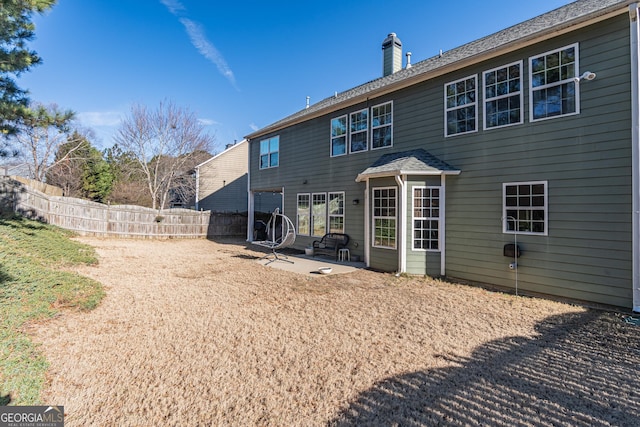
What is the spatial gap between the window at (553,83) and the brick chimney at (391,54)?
603cm

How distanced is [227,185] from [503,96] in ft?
61.3

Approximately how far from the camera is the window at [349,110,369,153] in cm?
988

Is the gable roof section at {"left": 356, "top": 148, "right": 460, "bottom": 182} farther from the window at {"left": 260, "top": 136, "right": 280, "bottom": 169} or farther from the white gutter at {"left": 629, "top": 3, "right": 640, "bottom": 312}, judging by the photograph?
the window at {"left": 260, "top": 136, "right": 280, "bottom": 169}

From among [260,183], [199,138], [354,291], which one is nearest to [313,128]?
[260,183]

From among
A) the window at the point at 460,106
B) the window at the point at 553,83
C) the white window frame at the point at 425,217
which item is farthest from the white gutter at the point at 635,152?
the white window frame at the point at 425,217

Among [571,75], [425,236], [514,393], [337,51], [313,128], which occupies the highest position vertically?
[337,51]

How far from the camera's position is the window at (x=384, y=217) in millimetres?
8359

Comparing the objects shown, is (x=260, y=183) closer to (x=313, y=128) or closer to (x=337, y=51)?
(x=313, y=128)

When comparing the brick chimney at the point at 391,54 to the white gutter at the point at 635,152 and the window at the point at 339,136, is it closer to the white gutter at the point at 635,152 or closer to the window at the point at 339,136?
the window at the point at 339,136

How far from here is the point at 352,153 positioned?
10.3 m

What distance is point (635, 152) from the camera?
5055mm

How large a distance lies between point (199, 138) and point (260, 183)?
10532 millimetres

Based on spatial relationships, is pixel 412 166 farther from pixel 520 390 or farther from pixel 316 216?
pixel 520 390

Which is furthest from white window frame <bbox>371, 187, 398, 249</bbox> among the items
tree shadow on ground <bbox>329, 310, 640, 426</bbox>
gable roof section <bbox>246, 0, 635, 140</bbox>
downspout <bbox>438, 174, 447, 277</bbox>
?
tree shadow on ground <bbox>329, 310, 640, 426</bbox>
